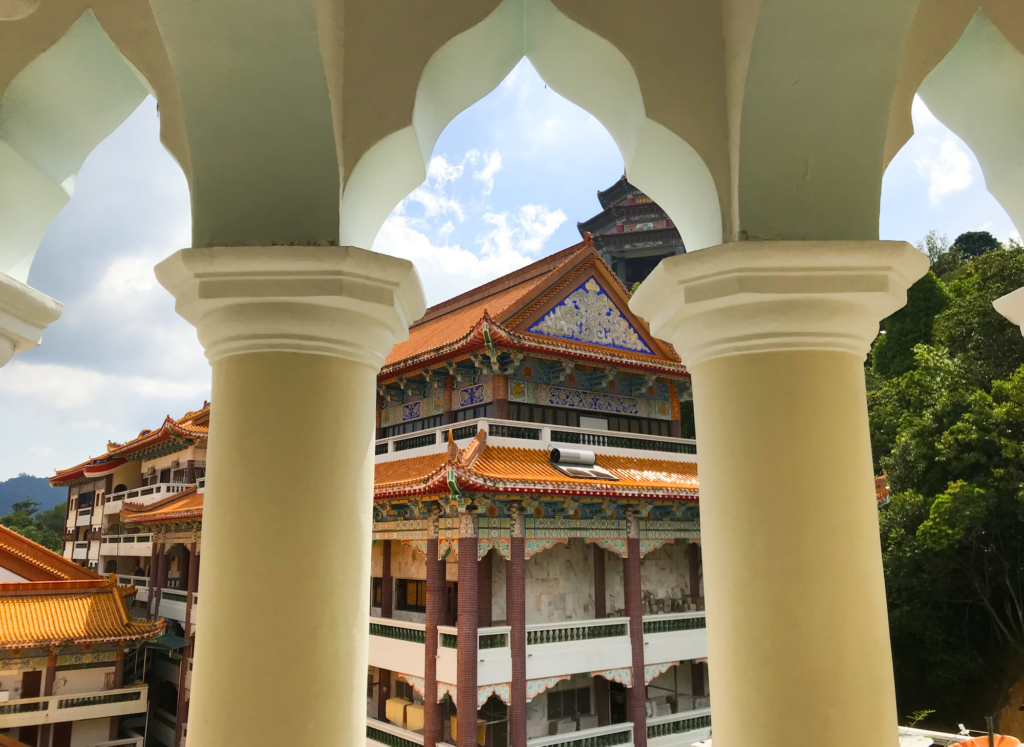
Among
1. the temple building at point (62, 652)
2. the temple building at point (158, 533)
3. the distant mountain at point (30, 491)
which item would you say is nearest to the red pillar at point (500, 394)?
the temple building at point (158, 533)

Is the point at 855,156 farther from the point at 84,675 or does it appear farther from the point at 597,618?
the point at 84,675

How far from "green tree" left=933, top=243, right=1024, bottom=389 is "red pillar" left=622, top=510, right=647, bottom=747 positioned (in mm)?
10261

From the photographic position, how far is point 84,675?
51.7ft

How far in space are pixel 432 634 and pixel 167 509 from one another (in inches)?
409

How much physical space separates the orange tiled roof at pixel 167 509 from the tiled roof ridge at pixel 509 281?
22.8 ft

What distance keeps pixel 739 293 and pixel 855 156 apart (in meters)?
0.54

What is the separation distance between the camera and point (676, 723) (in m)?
13.0

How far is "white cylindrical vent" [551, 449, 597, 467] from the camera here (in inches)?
495

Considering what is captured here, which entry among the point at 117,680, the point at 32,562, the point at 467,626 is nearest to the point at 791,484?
the point at 467,626

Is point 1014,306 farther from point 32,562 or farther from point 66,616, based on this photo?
point 32,562

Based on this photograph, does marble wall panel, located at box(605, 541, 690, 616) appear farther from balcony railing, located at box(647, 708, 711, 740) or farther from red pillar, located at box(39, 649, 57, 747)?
red pillar, located at box(39, 649, 57, 747)

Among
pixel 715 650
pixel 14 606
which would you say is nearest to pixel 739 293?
→ pixel 715 650

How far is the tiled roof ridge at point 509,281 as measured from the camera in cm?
1437

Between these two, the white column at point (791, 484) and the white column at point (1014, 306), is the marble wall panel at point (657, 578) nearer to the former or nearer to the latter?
the white column at point (1014, 306)
